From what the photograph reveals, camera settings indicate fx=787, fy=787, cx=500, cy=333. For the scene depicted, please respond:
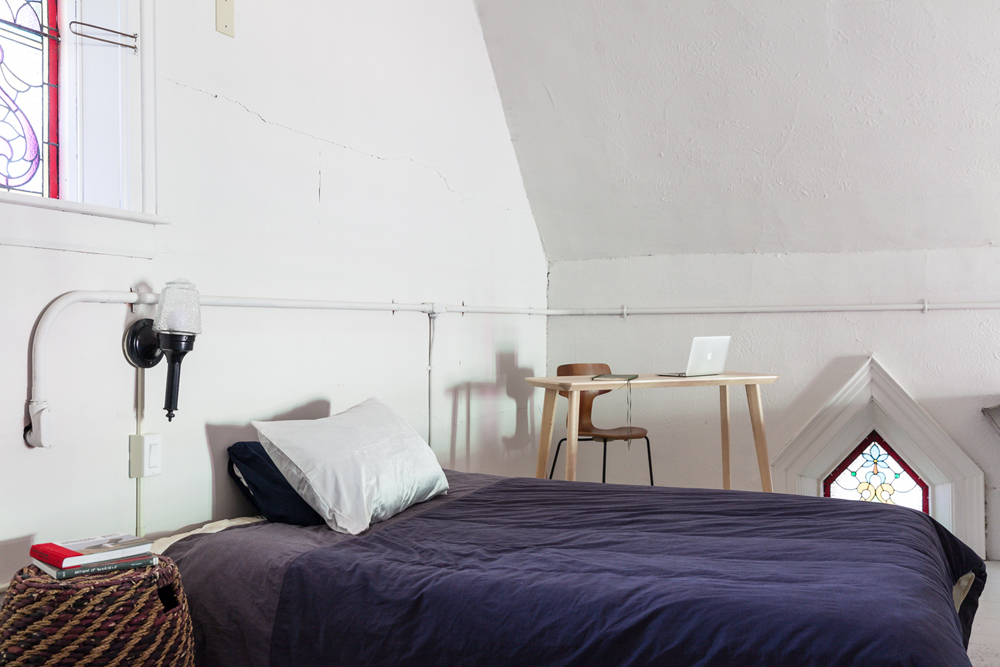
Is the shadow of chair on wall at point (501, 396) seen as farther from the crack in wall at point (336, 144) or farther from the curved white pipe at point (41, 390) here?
the curved white pipe at point (41, 390)

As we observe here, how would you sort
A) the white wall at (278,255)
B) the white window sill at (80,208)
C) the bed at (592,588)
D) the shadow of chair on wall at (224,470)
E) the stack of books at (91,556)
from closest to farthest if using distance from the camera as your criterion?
the bed at (592,588) < the stack of books at (91,556) < the white window sill at (80,208) < the white wall at (278,255) < the shadow of chair on wall at (224,470)

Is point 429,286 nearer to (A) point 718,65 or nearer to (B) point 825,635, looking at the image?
(A) point 718,65

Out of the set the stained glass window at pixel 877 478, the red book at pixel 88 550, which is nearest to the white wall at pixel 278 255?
the red book at pixel 88 550

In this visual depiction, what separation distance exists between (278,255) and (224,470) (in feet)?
2.21

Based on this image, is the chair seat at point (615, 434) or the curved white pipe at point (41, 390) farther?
the chair seat at point (615, 434)

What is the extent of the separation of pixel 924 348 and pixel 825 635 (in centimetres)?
295

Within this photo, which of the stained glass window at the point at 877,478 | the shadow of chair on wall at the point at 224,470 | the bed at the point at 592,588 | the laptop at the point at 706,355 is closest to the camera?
the bed at the point at 592,588

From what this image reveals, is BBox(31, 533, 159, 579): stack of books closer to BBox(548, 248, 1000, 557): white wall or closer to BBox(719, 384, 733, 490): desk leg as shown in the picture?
BBox(719, 384, 733, 490): desk leg

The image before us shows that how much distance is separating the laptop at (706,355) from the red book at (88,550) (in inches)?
95.4

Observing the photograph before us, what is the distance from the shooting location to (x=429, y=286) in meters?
3.26

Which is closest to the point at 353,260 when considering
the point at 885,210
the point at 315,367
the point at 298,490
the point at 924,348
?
the point at 315,367

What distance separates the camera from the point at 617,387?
3.24 m

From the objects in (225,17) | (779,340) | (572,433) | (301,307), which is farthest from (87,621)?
(779,340)

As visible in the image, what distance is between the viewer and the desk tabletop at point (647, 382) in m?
3.21
